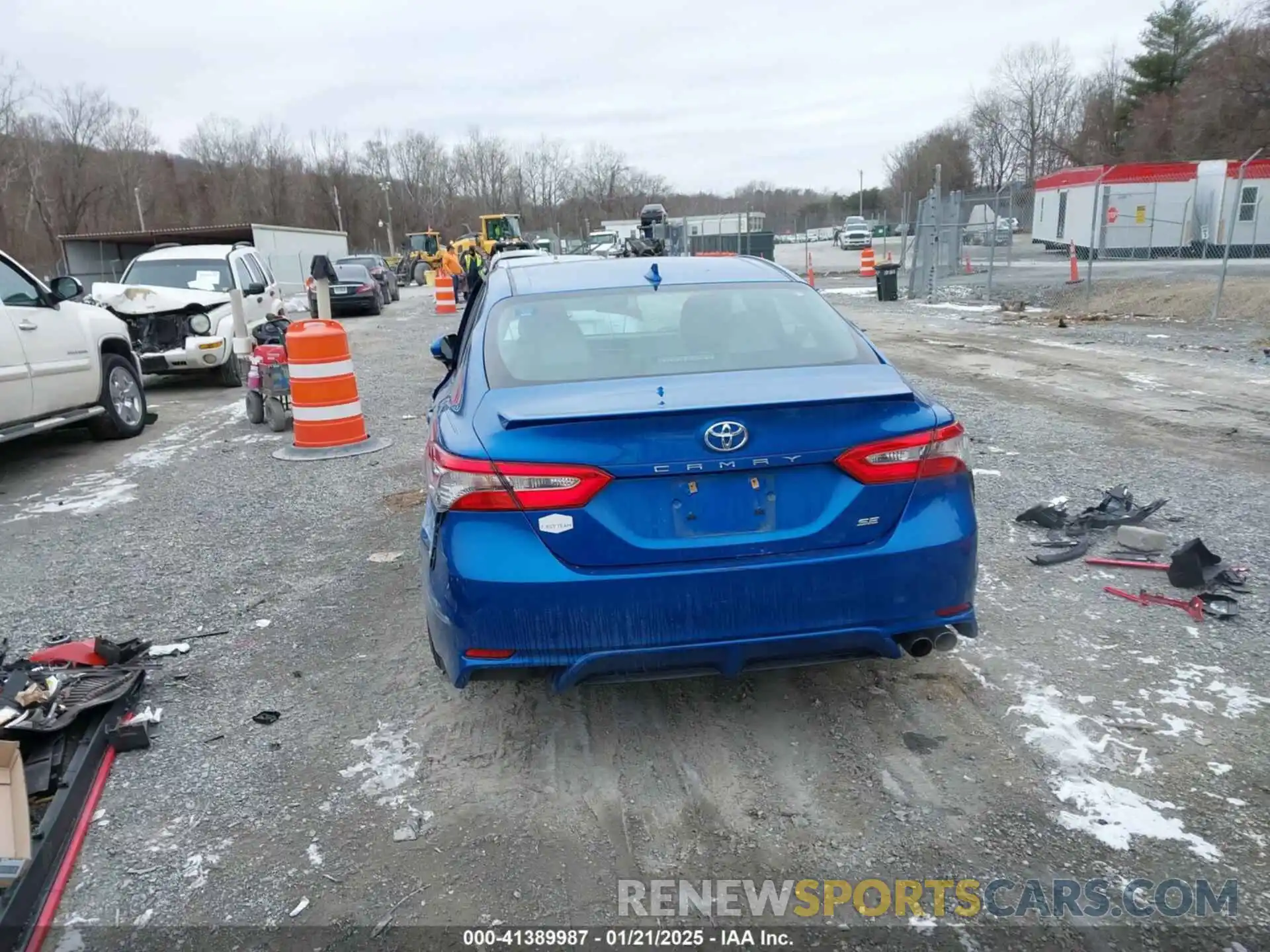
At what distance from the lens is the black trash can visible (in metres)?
22.4

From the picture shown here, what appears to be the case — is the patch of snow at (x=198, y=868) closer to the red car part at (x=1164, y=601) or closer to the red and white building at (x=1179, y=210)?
the red car part at (x=1164, y=601)

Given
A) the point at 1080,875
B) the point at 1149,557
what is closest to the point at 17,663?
the point at 1080,875

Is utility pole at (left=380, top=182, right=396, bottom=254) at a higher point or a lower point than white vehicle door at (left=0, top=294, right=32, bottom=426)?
higher

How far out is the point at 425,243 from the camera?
50344 mm

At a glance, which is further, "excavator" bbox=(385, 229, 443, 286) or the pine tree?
the pine tree

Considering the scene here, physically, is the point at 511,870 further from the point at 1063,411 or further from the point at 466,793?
the point at 1063,411

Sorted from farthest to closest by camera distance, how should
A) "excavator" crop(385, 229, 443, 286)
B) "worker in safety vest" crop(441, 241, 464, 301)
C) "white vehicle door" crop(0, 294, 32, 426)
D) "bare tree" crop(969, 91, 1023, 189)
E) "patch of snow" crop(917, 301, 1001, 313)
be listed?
"bare tree" crop(969, 91, 1023, 189), "excavator" crop(385, 229, 443, 286), "worker in safety vest" crop(441, 241, 464, 301), "patch of snow" crop(917, 301, 1001, 313), "white vehicle door" crop(0, 294, 32, 426)

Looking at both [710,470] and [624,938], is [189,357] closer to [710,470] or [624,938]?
[710,470]

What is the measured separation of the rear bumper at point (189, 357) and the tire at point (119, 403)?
2664mm

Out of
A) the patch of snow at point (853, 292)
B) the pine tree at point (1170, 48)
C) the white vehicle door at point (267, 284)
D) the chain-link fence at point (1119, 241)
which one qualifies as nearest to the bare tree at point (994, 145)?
the pine tree at point (1170, 48)

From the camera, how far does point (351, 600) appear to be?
15.9ft

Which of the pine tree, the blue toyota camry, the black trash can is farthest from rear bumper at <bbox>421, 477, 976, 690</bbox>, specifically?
the pine tree

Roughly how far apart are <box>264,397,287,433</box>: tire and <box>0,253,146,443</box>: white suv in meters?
1.37

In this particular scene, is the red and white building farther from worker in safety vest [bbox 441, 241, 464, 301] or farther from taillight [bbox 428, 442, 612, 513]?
taillight [bbox 428, 442, 612, 513]
